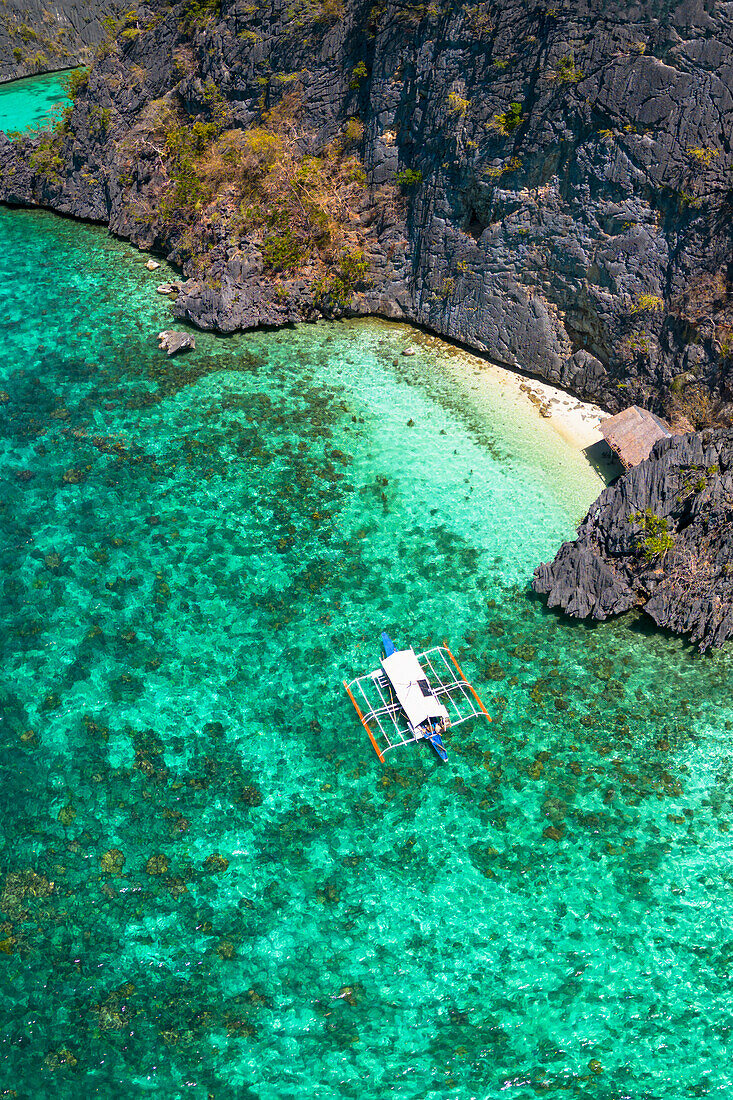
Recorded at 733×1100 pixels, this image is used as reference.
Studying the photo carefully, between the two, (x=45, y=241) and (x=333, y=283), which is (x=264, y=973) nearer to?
(x=333, y=283)

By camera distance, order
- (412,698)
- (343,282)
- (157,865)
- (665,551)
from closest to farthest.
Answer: (157,865) < (412,698) < (665,551) < (343,282)

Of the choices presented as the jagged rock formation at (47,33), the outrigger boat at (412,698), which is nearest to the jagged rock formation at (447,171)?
the outrigger boat at (412,698)

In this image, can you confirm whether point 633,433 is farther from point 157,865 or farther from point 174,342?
point 157,865

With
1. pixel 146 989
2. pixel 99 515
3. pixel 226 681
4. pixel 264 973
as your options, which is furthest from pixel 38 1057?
pixel 99 515

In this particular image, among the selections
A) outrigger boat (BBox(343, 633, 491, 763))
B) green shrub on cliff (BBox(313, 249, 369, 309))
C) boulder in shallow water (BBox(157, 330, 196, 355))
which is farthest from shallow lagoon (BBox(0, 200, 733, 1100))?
green shrub on cliff (BBox(313, 249, 369, 309))

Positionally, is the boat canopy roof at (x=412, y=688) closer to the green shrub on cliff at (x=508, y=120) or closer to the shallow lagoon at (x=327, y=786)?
the shallow lagoon at (x=327, y=786)

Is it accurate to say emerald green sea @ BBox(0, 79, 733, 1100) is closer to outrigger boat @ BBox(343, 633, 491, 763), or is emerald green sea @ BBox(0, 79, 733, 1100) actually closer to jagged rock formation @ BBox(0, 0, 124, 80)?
outrigger boat @ BBox(343, 633, 491, 763)

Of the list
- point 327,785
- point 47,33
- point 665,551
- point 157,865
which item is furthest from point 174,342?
point 47,33
